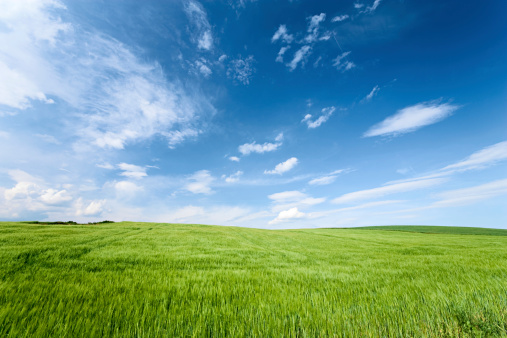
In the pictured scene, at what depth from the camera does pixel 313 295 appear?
380 cm

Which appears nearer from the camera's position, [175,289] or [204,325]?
[204,325]

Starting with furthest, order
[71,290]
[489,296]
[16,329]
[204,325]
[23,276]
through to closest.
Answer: [23,276] < [71,290] < [489,296] < [204,325] < [16,329]

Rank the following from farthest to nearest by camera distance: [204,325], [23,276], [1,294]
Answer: [23,276]
[1,294]
[204,325]

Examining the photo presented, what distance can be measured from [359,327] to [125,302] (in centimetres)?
351

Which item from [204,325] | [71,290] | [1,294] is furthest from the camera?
[71,290]

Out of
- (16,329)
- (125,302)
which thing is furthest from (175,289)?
(16,329)

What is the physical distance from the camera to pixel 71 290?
4.02m

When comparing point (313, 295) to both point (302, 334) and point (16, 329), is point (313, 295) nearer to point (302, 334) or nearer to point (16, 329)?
point (302, 334)

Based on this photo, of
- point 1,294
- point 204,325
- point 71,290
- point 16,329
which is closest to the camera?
point 16,329

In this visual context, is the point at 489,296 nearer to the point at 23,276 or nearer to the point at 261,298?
the point at 261,298

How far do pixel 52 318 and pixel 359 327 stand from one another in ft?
13.2

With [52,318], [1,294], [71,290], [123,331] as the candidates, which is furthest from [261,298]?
[1,294]

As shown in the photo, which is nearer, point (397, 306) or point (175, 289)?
point (397, 306)

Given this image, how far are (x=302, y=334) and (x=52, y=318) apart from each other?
326 cm
